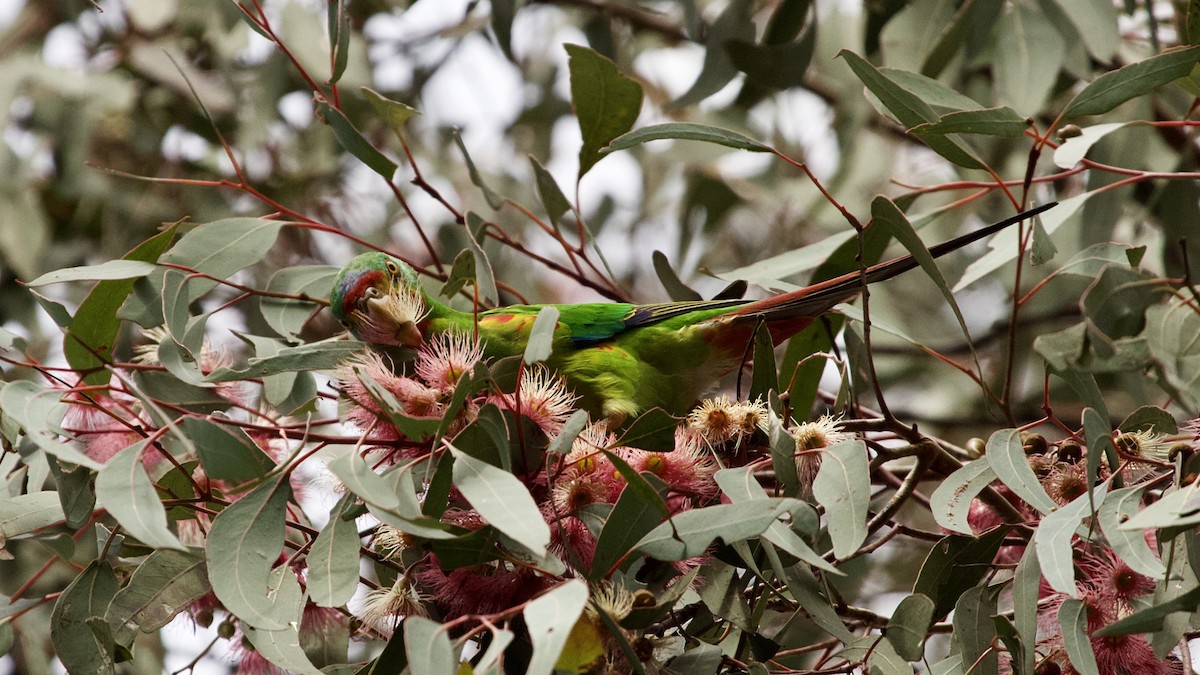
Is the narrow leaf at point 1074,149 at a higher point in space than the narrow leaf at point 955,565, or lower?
higher

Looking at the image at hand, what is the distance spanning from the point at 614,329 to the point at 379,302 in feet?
2.36

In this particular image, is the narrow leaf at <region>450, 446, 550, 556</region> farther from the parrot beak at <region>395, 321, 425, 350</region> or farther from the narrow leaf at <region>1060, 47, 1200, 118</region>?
the narrow leaf at <region>1060, 47, 1200, 118</region>

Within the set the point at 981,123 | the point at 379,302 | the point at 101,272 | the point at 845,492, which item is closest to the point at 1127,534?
the point at 845,492

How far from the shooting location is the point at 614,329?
274 cm

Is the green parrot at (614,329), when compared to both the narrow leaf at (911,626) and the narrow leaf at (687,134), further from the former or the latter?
the narrow leaf at (911,626)

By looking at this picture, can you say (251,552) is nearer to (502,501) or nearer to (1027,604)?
(502,501)

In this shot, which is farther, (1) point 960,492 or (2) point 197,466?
(2) point 197,466

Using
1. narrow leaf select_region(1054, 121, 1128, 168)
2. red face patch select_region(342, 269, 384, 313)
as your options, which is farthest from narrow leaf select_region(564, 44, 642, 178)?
narrow leaf select_region(1054, 121, 1128, 168)

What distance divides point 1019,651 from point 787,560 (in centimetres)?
39

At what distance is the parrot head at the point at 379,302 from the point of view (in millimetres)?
2234

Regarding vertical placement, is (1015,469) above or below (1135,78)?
below

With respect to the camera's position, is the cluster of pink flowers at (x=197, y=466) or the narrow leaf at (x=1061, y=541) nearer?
the narrow leaf at (x=1061, y=541)

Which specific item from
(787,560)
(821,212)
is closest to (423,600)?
(787,560)

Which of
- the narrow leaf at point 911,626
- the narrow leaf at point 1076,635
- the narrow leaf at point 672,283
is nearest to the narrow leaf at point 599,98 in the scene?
the narrow leaf at point 672,283
